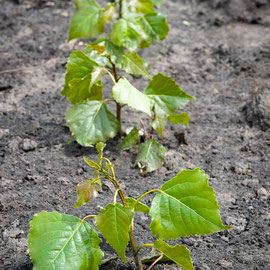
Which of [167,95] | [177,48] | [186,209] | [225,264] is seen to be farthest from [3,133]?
[177,48]

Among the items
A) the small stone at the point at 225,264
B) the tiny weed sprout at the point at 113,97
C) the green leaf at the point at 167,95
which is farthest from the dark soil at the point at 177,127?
the green leaf at the point at 167,95

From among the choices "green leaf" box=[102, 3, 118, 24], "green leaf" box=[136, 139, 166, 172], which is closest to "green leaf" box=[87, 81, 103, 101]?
"green leaf" box=[136, 139, 166, 172]

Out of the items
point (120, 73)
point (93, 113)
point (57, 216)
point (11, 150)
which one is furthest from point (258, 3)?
point (57, 216)

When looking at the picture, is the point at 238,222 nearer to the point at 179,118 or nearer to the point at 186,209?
the point at 186,209

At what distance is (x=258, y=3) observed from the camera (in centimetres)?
458

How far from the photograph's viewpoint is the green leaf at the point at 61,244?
1747 mm

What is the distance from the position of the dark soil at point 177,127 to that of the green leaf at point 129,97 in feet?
1.82

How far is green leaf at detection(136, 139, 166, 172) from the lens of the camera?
8.60 ft

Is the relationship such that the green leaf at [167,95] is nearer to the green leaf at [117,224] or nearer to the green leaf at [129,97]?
the green leaf at [129,97]

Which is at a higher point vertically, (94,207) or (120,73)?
(120,73)

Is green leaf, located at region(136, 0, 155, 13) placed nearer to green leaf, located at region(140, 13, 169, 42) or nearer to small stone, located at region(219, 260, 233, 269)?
green leaf, located at region(140, 13, 169, 42)

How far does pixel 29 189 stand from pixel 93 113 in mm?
608

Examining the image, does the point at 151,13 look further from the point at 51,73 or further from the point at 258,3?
the point at 258,3

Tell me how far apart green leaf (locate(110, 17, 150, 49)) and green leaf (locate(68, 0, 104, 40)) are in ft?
0.38
